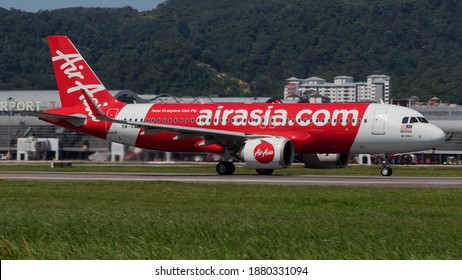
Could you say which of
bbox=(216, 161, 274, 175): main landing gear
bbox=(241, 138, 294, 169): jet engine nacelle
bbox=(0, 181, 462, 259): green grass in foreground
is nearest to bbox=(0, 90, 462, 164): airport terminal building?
bbox=(216, 161, 274, 175): main landing gear

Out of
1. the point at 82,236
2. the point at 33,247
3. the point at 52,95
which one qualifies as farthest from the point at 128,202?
the point at 52,95

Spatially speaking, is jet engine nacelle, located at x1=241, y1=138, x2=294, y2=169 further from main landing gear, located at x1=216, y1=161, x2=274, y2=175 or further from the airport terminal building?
the airport terminal building

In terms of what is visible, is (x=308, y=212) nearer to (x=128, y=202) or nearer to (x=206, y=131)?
(x=128, y=202)

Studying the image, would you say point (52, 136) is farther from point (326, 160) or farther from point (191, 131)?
point (326, 160)

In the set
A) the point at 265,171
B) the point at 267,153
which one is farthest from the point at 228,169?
the point at 267,153

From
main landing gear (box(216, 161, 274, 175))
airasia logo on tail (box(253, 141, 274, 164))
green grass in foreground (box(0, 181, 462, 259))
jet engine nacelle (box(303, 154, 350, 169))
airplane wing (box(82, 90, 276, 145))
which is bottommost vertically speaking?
green grass in foreground (box(0, 181, 462, 259))

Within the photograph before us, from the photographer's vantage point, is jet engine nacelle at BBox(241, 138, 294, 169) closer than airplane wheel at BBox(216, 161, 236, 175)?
Yes

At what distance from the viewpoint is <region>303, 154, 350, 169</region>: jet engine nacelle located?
190 ft

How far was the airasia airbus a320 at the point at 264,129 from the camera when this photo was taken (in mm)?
55719

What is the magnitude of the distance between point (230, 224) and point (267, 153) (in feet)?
91.3

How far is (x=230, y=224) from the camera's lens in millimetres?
26219

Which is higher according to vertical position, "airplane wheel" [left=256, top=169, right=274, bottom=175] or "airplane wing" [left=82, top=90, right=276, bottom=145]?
"airplane wing" [left=82, top=90, right=276, bottom=145]

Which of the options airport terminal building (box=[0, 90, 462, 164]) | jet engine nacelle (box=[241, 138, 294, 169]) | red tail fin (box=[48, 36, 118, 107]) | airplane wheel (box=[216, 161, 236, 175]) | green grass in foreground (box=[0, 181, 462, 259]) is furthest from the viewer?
airport terminal building (box=[0, 90, 462, 164])
